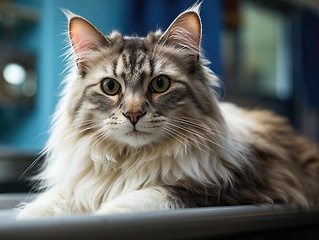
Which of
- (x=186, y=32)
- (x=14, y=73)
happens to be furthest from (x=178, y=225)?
(x=14, y=73)

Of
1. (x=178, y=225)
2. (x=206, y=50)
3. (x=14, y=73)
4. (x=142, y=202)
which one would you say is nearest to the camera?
(x=178, y=225)

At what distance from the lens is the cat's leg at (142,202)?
1.08m

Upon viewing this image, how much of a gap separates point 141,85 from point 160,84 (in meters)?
0.06

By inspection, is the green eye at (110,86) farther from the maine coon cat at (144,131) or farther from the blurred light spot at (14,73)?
the blurred light spot at (14,73)

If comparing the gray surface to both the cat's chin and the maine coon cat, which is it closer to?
the maine coon cat

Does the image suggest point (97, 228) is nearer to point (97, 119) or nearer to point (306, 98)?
point (97, 119)

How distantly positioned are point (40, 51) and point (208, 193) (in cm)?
179

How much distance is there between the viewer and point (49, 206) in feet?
4.10

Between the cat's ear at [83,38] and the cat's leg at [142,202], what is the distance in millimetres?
416

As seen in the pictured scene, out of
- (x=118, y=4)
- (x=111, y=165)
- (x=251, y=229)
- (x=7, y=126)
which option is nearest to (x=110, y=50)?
(x=111, y=165)

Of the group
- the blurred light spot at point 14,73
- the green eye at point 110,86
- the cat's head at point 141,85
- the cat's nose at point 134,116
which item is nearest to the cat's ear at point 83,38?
the cat's head at point 141,85

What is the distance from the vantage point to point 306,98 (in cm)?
423

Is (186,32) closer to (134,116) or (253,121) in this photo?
(134,116)

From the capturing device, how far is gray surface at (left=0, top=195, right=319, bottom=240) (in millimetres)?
767
